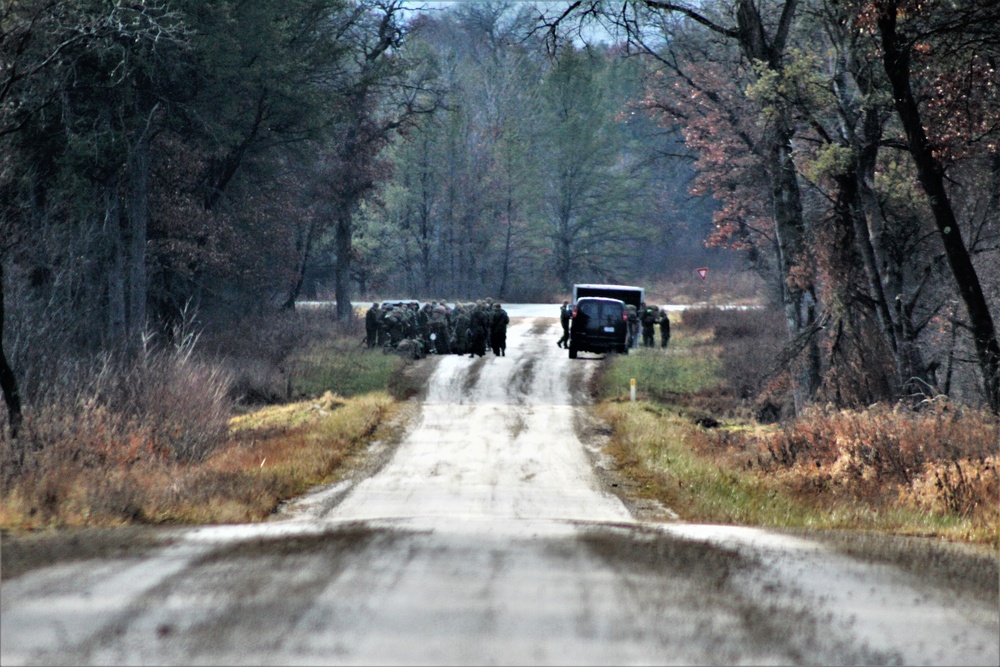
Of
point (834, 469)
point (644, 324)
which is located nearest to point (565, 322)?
point (644, 324)

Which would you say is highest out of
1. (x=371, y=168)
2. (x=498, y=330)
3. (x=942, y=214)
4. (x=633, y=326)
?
(x=371, y=168)

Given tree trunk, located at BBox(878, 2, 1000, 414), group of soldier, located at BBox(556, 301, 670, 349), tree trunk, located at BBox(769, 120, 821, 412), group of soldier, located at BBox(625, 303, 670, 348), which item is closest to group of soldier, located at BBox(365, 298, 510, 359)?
group of soldier, located at BBox(556, 301, 670, 349)

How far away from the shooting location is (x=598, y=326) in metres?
36.5

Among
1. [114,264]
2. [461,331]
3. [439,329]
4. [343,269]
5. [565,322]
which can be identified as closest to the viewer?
[114,264]

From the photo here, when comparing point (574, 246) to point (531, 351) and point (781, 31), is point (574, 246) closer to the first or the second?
point (531, 351)

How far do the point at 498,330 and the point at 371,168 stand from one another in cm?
1594

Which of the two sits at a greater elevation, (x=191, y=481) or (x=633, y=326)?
(x=633, y=326)

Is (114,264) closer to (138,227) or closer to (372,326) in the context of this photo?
(138,227)

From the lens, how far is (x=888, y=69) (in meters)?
16.6

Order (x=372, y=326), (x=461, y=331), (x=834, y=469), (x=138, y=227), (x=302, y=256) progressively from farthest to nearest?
(x=302, y=256)
(x=372, y=326)
(x=461, y=331)
(x=138, y=227)
(x=834, y=469)

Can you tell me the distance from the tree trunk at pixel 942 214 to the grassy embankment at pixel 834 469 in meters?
1.05

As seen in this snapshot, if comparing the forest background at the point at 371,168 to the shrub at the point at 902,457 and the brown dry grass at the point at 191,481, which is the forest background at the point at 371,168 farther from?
the brown dry grass at the point at 191,481

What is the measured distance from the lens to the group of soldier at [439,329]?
3653cm

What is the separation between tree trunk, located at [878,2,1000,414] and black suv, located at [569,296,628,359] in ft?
62.6
